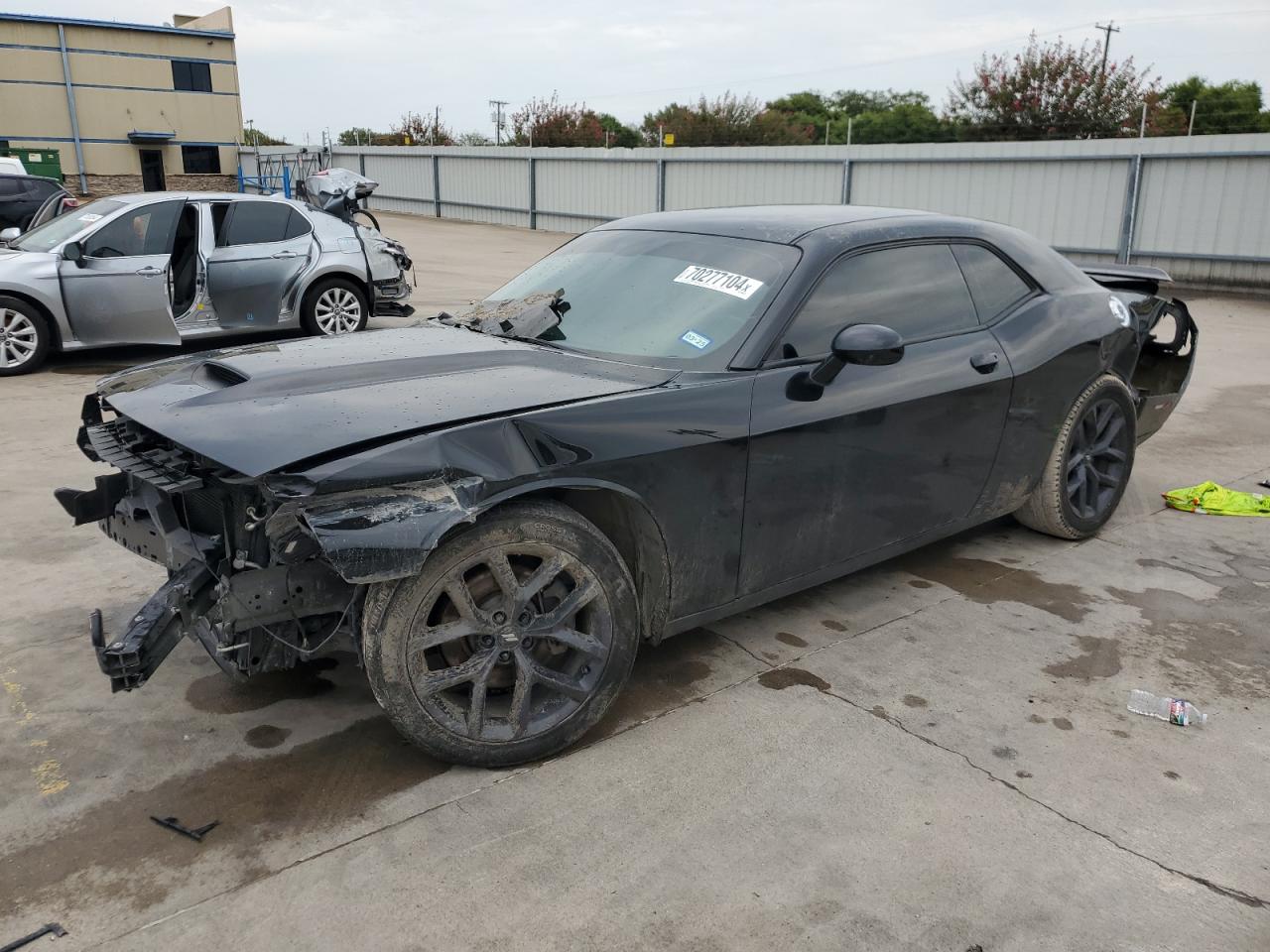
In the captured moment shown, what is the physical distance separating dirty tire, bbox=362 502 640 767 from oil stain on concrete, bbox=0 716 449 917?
238mm

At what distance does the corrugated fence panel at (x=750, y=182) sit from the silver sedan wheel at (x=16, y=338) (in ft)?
48.1

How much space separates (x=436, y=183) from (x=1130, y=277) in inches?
1082

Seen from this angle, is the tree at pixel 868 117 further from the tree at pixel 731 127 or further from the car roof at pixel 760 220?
the car roof at pixel 760 220

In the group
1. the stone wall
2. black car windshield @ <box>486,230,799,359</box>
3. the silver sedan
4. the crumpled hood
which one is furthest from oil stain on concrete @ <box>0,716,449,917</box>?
the stone wall

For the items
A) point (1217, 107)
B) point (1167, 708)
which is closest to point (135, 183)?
point (1217, 107)

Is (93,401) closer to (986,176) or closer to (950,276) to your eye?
(950,276)

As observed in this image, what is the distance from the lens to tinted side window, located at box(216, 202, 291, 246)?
359 inches

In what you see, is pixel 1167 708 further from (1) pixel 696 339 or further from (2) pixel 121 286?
(2) pixel 121 286

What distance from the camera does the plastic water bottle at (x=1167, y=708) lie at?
3.31m

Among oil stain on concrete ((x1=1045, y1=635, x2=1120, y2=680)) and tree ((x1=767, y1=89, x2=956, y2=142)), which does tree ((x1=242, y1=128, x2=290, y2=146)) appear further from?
oil stain on concrete ((x1=1045, y1=635, x2=1120, y2=680))

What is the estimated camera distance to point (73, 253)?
27.6 feet

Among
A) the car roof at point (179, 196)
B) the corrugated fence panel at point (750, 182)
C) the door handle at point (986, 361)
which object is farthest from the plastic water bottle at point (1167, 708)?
the corrugated fence panel at point (750, 182)

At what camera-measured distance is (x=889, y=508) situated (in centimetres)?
385

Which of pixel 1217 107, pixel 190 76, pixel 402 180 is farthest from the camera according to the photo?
pixel 190 76
